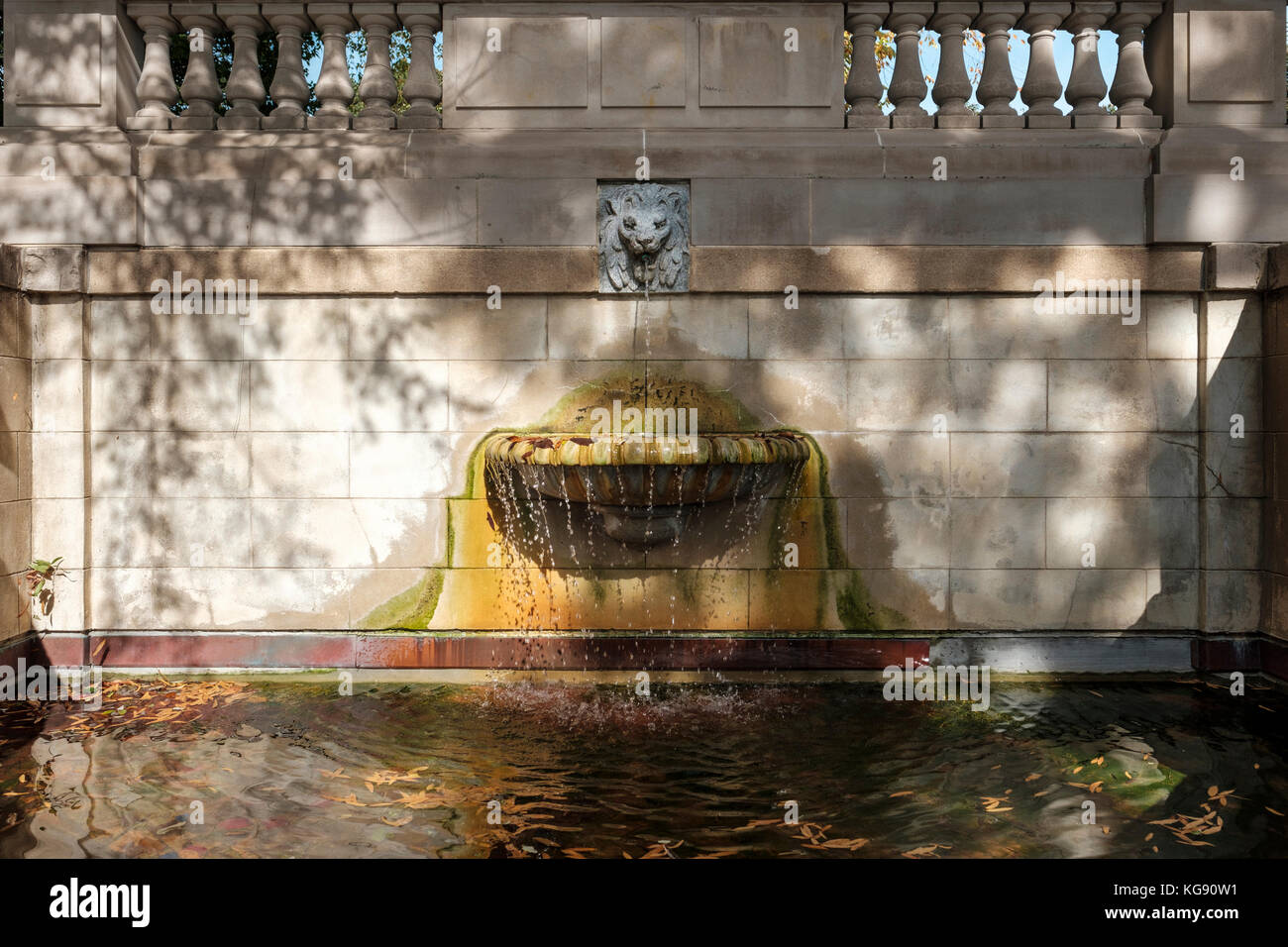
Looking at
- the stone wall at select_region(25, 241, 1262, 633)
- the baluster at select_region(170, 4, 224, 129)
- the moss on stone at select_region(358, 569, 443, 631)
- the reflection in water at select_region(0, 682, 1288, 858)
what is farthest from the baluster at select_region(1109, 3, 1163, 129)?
the baluster at select_region(170, 4, 224, 129)

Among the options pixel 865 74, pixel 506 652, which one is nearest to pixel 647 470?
pixel 506 652

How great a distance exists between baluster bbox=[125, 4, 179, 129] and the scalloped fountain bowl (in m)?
3.68

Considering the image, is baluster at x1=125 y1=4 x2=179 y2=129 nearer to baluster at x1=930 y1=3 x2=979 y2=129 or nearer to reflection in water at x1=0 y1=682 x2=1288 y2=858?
reflection in water at x1=0 y1=682 x2=1288 y2=858

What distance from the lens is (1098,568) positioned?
274 inches

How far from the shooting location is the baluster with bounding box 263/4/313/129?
709 centimetres

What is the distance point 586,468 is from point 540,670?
5.82 feet

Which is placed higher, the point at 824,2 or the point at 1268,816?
the point at 824,2

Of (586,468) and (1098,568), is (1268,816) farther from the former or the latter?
(586,468)

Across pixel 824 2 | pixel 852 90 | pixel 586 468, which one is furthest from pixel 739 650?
pixel 824 2

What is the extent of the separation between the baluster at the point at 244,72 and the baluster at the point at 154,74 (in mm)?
426

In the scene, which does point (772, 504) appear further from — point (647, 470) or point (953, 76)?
point (953, 76)

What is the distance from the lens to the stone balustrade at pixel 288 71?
707 centimetres

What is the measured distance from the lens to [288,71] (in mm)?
7102

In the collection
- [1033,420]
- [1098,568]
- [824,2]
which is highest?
[824,2]
